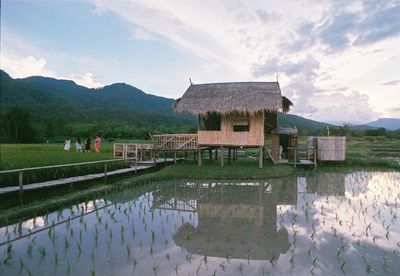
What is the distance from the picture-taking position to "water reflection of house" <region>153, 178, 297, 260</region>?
657cm

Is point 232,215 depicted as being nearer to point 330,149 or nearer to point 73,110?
point 330,149

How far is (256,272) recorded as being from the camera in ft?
17.8

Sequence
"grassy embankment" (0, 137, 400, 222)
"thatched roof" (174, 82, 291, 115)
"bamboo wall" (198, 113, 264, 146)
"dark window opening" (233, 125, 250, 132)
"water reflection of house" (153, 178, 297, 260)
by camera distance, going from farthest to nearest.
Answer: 1. "dark window opening" (233, 125, 250, 132)
2. "bamboo wall" (198, 113, 264, 146)
3. "thatched roof" (174, 82, 291, 115)
4. "grassy embankment" (0, 137, 400, 222)
5. "water reflection of house" (153, 178, 297, 260)

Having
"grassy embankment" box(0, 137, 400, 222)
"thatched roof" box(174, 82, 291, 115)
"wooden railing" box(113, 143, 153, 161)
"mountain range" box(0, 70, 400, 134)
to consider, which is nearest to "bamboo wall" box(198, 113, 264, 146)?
"thatched roof" box(174, 82, 291, 115)

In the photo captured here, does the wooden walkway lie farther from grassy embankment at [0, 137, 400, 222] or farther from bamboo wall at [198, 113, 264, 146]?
bamboo wall at [198, 113, 264, 146]

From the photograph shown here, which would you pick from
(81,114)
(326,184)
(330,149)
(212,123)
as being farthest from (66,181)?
(81,114)

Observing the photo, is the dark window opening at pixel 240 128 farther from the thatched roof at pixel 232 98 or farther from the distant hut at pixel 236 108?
the thatched roof at pixel 232 98

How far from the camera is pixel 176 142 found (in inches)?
760

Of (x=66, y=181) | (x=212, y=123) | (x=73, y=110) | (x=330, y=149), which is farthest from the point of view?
(x=73, y=110)

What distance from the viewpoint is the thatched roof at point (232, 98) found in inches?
680

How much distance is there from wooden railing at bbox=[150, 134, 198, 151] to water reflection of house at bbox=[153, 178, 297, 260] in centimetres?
460

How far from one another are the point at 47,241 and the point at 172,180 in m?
8.79

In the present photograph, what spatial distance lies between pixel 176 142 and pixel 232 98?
4014mm

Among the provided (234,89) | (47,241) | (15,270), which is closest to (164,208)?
(47,241)
